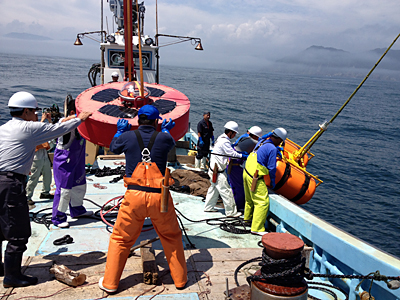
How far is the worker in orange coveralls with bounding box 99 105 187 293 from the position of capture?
3150mm

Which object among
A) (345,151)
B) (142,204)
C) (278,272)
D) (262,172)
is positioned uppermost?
(142,204)

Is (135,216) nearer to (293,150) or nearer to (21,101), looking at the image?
(21,101)

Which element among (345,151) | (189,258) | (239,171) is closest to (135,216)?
(189,258)

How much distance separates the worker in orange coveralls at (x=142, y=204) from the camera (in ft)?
10.3

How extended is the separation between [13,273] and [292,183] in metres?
4.87

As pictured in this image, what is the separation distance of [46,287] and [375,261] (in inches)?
128

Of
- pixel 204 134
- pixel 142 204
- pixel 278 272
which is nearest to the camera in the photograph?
pixel 278 272

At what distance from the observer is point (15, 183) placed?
10.5ft

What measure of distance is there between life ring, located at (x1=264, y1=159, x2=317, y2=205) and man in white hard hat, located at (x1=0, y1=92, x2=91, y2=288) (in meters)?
4.26

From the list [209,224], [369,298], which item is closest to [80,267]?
[209,224]

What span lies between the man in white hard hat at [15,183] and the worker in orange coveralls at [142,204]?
77cm

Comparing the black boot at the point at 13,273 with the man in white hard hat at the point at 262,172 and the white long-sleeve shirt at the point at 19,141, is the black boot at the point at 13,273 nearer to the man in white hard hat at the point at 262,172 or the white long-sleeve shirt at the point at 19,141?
the white long-sleeve shirt at the point at 19,141

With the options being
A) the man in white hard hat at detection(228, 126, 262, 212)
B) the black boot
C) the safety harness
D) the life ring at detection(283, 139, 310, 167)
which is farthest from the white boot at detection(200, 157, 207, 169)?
the black boot

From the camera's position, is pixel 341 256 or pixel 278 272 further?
pixel 341 256
